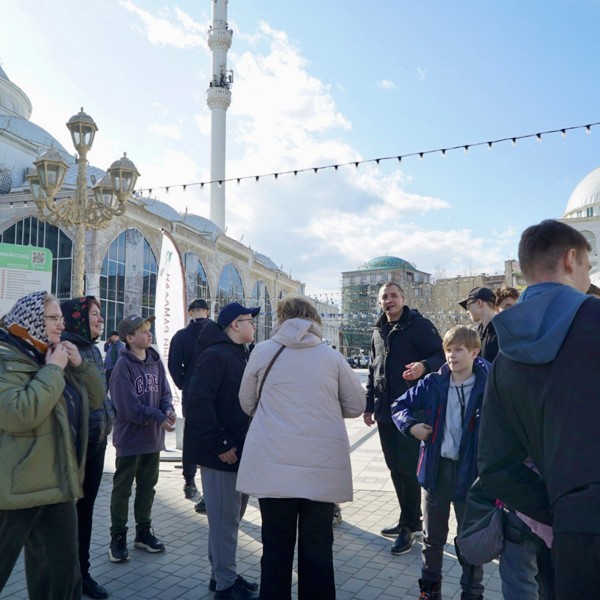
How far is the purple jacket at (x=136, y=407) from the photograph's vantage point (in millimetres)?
4363

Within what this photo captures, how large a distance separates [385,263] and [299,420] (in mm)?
87878

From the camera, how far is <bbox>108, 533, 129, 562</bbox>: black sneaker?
4.14 meters

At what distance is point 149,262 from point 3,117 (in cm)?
1468

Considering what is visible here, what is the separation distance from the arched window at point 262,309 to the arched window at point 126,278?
15.1m

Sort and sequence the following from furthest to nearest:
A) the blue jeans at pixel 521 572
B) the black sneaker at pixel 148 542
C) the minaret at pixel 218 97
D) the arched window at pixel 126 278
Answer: the minaret at pixel 218 97
the arched window at pixel 126 278
the black sneaker at pixel 148 542
the blue jeans at pixel 521 572

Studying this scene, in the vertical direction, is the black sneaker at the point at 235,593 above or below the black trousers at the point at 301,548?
below

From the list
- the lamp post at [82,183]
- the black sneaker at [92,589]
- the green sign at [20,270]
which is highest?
the lamp post at [82,183]

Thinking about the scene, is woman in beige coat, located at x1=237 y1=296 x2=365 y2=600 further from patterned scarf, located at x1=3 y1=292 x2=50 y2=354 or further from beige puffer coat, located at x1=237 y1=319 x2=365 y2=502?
patterned scarf, located at x1=3 y1=292 x2=50 y2=354

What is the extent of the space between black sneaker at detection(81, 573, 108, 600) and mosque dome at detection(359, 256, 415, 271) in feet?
273

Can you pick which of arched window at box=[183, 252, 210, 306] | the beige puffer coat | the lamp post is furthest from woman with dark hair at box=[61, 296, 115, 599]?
arched window at box=[183, 252, 210, 306]

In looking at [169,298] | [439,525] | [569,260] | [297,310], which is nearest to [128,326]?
[297,310]

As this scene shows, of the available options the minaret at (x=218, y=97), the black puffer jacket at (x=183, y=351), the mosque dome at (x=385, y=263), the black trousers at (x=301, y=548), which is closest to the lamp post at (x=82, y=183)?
the black puffer jacket at (x=183, y=351)

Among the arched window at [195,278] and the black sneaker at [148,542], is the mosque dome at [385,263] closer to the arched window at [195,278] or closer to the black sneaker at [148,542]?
the arched window at [195,278]

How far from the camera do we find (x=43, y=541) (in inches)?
106
